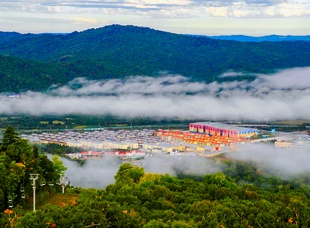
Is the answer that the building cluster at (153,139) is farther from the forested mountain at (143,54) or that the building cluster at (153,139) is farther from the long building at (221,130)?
the forested mountain at (143,54)

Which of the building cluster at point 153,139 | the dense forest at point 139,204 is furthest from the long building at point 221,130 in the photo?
the dense forest at point 139,204

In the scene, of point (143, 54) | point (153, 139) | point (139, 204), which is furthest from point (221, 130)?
point (143, 54)

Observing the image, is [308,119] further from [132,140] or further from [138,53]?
[138,53]

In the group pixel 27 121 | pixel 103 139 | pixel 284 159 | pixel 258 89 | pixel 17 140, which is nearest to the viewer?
pixel 17 140

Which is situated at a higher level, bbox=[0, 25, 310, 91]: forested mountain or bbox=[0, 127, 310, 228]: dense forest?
bbox=[0, 25, 310, 91]: forested mountain

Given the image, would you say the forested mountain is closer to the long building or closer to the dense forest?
the long building

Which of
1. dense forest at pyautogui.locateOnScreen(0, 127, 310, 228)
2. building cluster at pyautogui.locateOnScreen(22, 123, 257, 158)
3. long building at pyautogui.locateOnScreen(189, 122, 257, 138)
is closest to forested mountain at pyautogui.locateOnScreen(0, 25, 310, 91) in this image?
long building at pyautogui.locateOnScreen(189, 122, 257, 138)

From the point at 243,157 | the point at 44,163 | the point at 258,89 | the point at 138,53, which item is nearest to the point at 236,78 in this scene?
the point at 258,89
